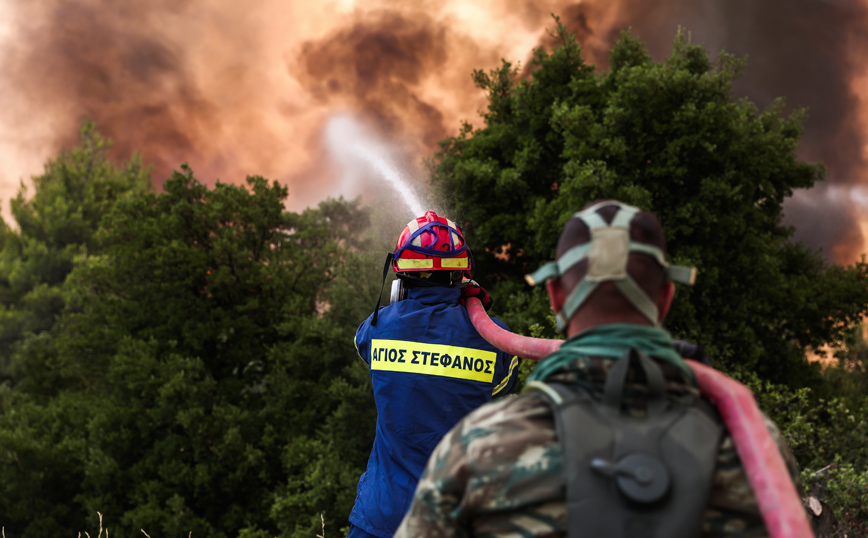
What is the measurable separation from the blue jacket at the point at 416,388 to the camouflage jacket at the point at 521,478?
1.78 meters

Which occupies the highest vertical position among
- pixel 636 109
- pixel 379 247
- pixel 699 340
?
pixel 636 109

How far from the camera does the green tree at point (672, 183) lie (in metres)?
15.0

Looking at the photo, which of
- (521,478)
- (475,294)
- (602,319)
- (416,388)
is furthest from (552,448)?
(475,294)

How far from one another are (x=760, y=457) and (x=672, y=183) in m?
16.2

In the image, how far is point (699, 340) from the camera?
15.0 meters

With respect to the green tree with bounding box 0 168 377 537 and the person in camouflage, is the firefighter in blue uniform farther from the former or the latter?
the green tree with bounding box 0 168 377 537

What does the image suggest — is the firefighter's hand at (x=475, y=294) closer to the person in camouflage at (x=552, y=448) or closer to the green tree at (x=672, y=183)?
the person in camouflage at (x=552, y=448)

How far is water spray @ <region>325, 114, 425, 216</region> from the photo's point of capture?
1762cm

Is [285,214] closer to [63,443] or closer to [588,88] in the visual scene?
[63,443]

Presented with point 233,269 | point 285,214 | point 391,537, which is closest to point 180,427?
point 233,269

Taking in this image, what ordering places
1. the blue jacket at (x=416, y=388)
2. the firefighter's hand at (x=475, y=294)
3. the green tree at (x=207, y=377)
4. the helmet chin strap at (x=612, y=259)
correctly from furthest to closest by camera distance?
the green tree at (x=207, y=377) < the firefighter's hand at (x=475, y=294) < the blue jacket at (x=416, y=388) < the helmet chin strap at (x=612, y=259)

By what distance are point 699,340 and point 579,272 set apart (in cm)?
1491

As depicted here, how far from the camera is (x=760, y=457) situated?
4.48 ft

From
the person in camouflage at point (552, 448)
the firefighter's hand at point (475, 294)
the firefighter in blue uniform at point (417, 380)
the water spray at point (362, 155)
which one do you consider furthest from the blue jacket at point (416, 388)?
the water spray at point (362, 155)
